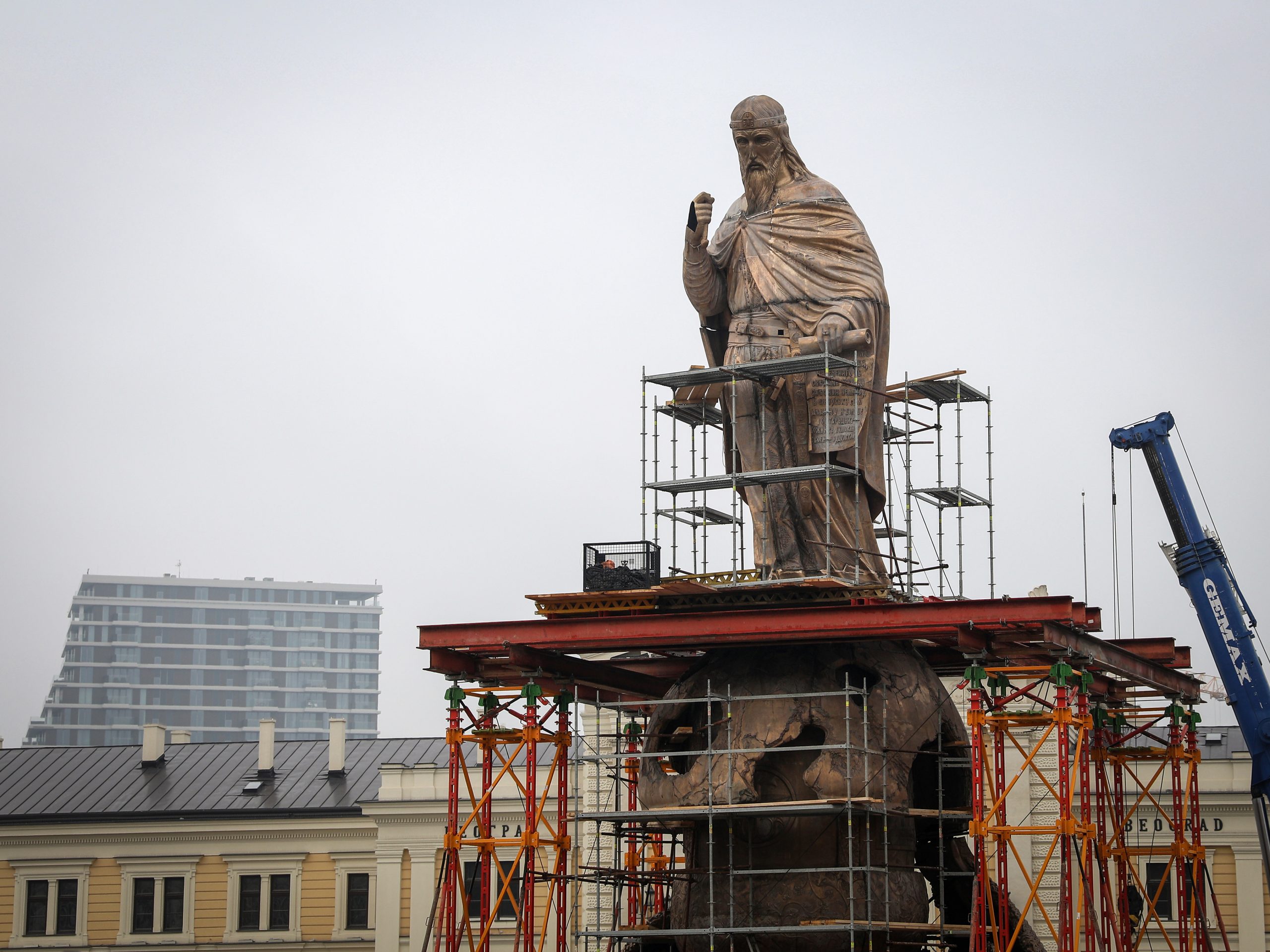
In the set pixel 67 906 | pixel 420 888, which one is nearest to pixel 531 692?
pixel 420 888

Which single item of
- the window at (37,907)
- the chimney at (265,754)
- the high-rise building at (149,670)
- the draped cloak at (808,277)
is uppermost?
the high-rise building at (149,670)

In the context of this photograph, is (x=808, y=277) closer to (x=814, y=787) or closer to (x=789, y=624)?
(x=789, y=624)

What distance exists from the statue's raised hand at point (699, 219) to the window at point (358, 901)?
3487cm

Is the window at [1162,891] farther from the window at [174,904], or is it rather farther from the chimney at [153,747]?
the chimney at [153,747]

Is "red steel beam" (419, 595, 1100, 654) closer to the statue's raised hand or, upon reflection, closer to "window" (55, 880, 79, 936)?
the statue's raised hand

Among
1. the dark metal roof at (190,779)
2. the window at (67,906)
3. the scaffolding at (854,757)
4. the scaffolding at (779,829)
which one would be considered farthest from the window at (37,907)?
the scaffolding at (779,829)

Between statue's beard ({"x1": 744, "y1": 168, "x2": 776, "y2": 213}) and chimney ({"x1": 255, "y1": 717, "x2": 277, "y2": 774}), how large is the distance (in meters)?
36.9

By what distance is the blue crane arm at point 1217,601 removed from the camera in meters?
45.7

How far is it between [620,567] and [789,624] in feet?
11.5

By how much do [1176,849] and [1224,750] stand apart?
1082 inches

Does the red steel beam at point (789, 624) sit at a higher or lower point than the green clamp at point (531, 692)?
higher

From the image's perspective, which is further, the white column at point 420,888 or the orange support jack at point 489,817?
the white column at point 420,888

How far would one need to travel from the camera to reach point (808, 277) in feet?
107

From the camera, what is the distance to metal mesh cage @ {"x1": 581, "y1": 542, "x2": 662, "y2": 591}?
3266cm
